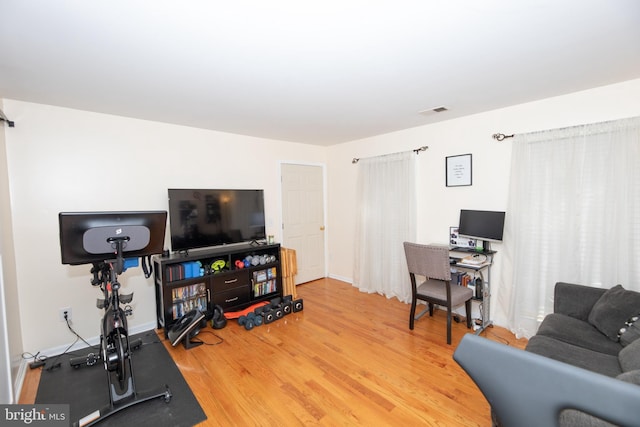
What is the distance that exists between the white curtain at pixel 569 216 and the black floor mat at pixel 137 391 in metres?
3.18

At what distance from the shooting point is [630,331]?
183 centimetres

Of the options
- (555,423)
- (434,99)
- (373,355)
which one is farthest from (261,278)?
(555,423)

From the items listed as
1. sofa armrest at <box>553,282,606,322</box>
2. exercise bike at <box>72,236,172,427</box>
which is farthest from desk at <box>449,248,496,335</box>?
exercise bike at <box>72,236,172,427</box>

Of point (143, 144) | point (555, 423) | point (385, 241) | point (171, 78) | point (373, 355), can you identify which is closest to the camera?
point (555, 423)

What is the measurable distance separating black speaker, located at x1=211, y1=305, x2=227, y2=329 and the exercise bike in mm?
1028

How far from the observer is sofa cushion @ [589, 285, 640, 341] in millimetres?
1938

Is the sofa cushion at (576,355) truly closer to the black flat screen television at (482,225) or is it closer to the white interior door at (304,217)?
the black flat screen television at (482,225)

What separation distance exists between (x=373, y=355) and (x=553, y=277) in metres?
1.93

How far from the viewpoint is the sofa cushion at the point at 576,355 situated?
1633mm

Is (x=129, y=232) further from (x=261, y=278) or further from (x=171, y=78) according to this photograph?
(x=261, y=278)

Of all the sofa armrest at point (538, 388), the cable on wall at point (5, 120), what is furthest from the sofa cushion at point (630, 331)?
the cable on wall at point (5, 120)

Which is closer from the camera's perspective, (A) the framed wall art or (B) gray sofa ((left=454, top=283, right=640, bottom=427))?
(B) gray sofa ((left=454, top=283, right=640, bottom=427))

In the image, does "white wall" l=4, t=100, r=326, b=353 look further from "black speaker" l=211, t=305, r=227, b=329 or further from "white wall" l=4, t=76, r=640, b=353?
"black speaker" l=211, t=305, r=227, b=329

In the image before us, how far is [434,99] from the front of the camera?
2.70 metres
